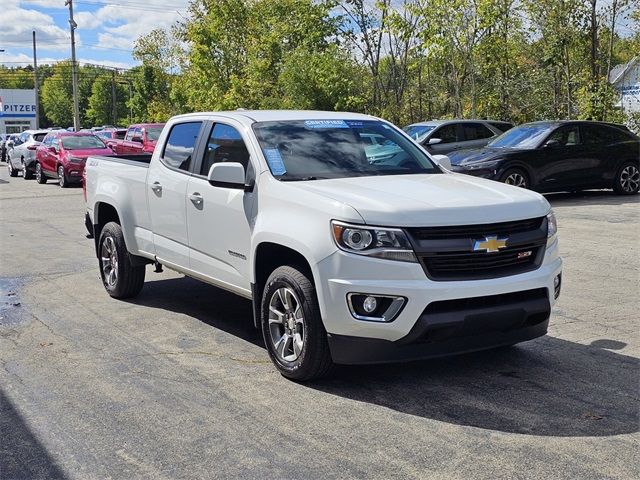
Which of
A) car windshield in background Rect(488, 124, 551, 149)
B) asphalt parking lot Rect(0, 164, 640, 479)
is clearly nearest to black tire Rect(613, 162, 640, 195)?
car windshield in background Rect(488, 124, 551, 149)

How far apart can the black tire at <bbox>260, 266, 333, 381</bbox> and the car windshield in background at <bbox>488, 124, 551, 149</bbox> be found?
11502 mm

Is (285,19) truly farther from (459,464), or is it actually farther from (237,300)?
(459,464)

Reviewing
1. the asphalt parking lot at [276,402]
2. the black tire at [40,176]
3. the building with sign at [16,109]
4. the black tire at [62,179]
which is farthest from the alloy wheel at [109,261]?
the building with sign at [16,109]

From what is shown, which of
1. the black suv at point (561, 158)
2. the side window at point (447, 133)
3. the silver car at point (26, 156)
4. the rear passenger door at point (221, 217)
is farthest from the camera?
the silver car at point (26, 156)

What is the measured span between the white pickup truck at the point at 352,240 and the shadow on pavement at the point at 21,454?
169 centimetres

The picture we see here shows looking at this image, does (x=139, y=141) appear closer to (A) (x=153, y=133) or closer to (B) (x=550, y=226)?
(A) (x=153, y=133)

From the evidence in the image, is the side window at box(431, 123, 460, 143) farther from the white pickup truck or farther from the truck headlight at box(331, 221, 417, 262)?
the truck headlight at box(331, 221, 417, 262)

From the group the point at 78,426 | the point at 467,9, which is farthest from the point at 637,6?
the point at 78,426

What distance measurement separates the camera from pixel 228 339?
21.1 ft

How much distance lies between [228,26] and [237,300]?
99.3 feet

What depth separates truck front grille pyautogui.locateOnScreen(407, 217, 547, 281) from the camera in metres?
4.77

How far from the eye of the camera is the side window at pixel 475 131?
19812 mm

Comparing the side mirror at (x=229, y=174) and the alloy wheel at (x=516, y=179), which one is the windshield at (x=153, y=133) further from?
the side mirror at (x=229, y=174)

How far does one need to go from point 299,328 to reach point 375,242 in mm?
872
